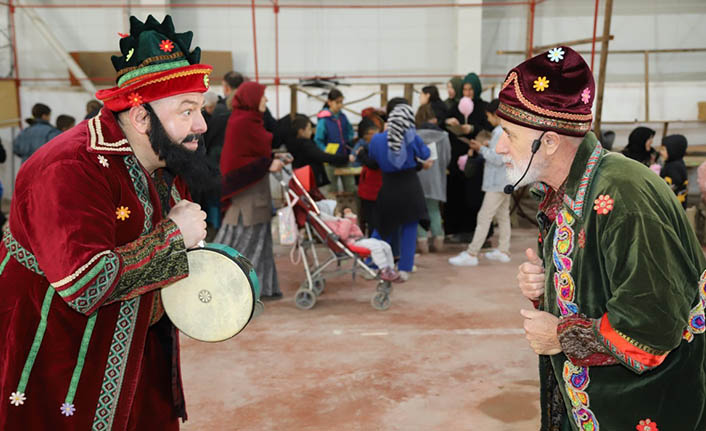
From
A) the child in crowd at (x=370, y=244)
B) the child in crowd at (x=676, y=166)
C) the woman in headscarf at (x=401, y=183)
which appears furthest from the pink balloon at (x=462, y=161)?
the child in crowd at (x=370, y=244)

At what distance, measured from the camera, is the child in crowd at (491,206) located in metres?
6.13

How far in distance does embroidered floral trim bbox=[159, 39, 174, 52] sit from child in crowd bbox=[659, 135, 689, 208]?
5.17m

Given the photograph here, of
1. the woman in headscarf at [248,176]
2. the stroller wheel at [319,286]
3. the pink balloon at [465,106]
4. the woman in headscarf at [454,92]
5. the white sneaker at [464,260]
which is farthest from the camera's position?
the woman in headscarf at [454,92]

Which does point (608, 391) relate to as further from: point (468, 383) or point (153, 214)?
point (468, 383)

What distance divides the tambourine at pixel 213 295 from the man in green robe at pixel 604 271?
2.58 ft

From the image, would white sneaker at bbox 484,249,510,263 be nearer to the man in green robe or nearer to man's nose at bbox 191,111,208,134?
the man in green robe

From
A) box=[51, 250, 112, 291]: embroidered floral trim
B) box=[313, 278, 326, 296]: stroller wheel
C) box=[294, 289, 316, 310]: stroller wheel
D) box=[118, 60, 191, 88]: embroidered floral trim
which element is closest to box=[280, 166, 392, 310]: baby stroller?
box=[294, 289, 316, 310]: stroller wheel

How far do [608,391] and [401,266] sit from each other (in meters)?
4.38

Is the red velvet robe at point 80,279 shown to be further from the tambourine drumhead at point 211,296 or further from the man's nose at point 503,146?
the man's nose at point 503,146

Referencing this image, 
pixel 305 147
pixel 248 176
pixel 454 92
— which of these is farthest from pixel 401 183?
pixel 454 92

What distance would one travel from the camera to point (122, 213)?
167 centimetres

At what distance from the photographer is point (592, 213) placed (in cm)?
149

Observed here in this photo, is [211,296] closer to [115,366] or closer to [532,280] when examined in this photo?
[115,366]

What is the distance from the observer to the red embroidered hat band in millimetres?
1687
